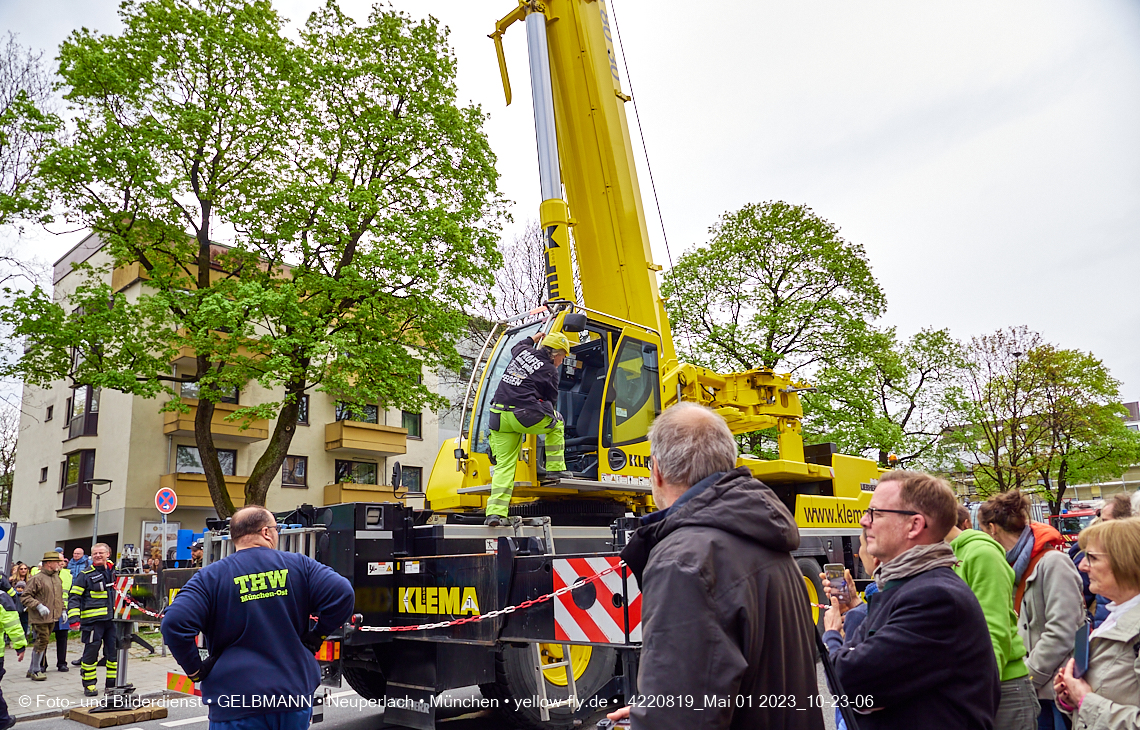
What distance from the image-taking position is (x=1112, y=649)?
286 cm

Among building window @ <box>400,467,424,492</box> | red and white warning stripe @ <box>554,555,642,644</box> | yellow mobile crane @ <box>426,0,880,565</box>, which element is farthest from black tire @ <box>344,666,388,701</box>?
building window @ <box>400,467,424,492</box>

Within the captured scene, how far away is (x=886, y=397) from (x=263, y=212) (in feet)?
72.5

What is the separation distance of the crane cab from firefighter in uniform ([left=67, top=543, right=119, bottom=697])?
17.5ft

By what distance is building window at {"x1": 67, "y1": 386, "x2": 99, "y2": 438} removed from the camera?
29.5m

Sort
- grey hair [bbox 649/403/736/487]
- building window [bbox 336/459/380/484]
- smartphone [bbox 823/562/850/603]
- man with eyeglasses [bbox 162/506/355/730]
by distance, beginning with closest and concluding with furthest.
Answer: grey hair [bbox 649/403/736/487], smartphone [bbox 823/562/850/603], man with eyeglasses [bbox 162/506/355/730], building window [bbox 336/459/380/484]

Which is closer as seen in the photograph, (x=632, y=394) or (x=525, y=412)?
(x=525, y=412)

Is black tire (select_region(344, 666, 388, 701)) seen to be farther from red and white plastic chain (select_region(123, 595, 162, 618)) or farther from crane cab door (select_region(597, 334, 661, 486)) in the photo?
crane cab door (select_region(597, 334, 661, 486))

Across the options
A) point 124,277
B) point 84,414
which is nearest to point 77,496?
point 84,414

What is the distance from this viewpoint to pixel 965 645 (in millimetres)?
2428

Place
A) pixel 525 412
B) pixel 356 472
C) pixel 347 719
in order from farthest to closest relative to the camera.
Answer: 1. pixel 356 472
2. pixel 347 719
3. pixel 525 412

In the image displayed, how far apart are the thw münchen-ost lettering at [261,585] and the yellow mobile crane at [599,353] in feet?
9.62

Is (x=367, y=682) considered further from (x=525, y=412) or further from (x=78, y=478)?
(x=78, y=478)

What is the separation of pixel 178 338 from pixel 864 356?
18.8 m

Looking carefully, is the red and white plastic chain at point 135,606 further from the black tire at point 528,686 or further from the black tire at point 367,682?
the black tire at point 528,686
